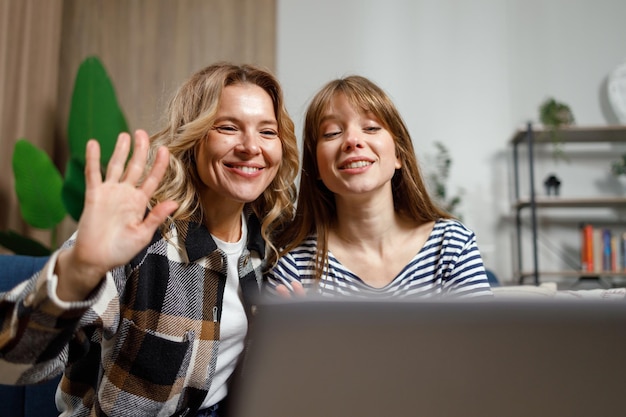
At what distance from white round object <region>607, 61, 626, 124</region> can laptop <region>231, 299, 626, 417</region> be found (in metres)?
4.40

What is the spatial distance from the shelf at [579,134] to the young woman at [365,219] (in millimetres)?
2812

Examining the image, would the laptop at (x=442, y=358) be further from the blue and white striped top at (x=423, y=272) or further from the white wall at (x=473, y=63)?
the white wall at (x=473, y=63)

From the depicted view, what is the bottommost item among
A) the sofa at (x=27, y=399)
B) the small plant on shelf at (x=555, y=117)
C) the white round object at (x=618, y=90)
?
the sofa at (x=27, y=399)

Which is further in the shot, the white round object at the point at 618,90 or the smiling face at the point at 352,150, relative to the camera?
the white round object at the point at 618,90

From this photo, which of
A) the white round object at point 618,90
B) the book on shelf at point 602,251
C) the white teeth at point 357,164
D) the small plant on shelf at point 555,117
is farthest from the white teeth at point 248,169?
the white round object at point 618,90

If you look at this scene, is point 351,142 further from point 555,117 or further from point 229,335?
point 555,117

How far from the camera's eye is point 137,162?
0.68m

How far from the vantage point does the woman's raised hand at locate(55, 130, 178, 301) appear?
62 cm

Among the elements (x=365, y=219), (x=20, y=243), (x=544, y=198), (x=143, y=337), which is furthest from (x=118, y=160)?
(x=544, y=198)

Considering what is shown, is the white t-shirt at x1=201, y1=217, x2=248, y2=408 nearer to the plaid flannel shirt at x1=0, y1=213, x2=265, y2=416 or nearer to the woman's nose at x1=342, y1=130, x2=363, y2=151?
the plaid flannel shirt at x1=0, y1=213, x2=265, y2=416

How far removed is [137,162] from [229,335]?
17.2 inches

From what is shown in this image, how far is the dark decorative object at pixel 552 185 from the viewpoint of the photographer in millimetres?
4016

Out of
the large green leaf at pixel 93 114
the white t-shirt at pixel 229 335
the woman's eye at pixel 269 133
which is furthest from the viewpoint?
the large green leaf at pixel 93 114

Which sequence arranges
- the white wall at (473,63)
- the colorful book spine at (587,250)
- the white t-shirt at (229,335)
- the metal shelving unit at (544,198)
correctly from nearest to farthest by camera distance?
the white t-shirt at (229,335) → the metal shelving unit at (544,198) → the colorful book spine at (587,250) → the white wall at (473,63)
